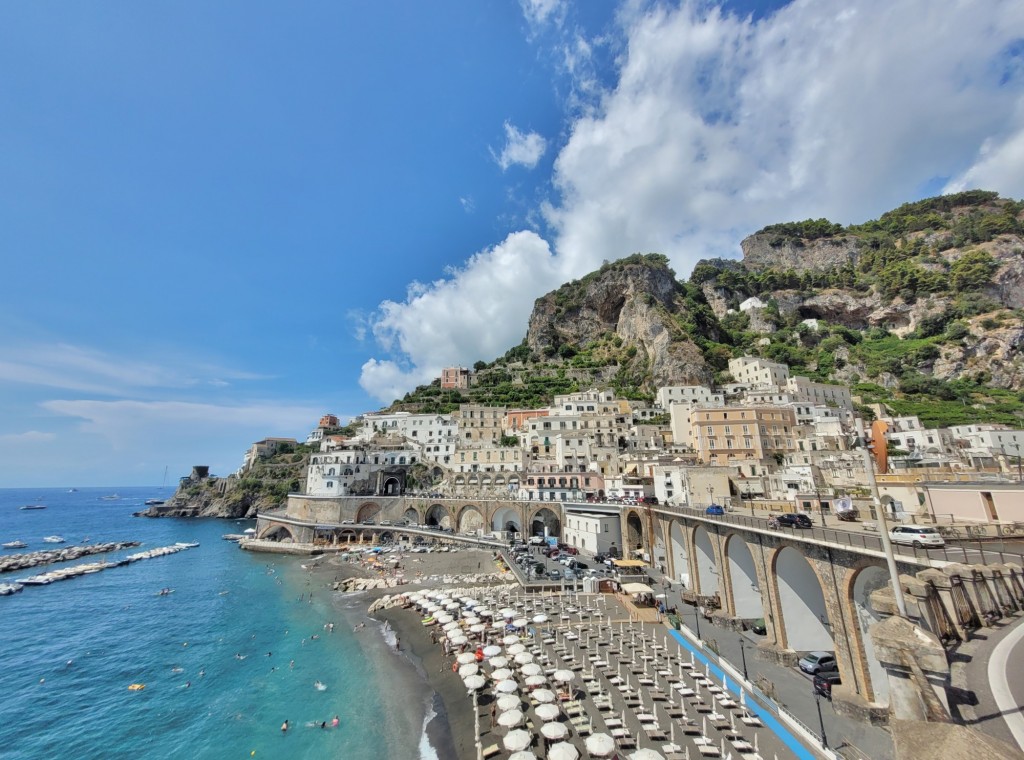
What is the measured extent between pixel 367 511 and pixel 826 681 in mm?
56122

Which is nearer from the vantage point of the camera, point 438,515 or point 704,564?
point 704,564

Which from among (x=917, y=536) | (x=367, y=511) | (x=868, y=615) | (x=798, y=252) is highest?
(x=798, y=252)

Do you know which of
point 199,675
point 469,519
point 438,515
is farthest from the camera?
point 438,515

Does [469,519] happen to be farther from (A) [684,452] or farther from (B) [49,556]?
(B) [49,556]

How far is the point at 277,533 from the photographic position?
6212cm

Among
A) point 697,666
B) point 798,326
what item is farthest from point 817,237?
point 697,666

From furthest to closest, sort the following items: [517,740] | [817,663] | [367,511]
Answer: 1. [367,511]
2. [817,663]
3. [517,740]

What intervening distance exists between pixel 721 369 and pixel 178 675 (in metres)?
83.1

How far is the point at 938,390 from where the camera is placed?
64.4 m

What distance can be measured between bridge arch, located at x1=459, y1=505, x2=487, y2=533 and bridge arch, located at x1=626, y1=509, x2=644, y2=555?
21.0m

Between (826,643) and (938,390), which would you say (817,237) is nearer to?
(938,390)

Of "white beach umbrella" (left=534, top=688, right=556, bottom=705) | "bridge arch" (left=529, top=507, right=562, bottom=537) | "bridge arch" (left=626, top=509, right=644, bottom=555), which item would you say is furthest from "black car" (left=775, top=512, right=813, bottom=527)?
"bridge arch" (left=529, top=507, right=562, bottom=537)

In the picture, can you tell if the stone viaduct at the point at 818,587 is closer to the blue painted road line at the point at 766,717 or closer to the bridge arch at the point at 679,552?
the bridge arch at the point at 679,552

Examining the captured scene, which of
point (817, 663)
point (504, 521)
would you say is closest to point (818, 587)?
point (817, 663)
